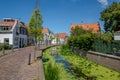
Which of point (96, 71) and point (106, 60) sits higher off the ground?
point (106, 60)

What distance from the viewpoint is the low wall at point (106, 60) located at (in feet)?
59.7

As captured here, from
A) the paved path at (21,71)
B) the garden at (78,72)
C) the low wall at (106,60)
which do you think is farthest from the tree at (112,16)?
the paved path at (21,71)

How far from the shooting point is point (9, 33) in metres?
52.7

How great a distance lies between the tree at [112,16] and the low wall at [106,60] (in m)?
30.4

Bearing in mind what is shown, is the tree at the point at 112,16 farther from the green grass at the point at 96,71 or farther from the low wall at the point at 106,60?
the green grass at the point at 96,71

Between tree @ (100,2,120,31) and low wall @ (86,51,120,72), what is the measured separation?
30365mm

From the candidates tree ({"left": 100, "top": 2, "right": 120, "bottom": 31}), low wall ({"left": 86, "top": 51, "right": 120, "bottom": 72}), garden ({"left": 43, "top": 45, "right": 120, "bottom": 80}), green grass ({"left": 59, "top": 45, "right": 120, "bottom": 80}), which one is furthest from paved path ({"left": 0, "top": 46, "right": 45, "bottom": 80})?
tree ({"left": 100, "top": 2, "right": 120, "bottom": 31})

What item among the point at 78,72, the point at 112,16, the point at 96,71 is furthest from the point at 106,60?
the point at 112,16

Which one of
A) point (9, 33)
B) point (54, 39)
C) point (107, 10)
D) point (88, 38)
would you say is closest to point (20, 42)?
point (9, 33)

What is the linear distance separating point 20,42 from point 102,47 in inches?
1631

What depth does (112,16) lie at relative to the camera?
2184 inches

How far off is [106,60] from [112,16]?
1443 inches

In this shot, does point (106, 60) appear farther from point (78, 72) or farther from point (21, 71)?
point (21, 71)

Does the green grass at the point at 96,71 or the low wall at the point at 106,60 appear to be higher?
the low wall at the point at 106,60
